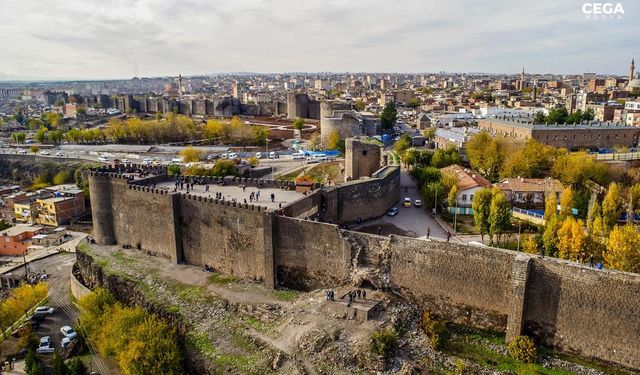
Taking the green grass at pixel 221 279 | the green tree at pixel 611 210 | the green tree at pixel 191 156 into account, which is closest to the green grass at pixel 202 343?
the green grass at pixel 221 279

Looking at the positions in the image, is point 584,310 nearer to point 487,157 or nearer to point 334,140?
point 487,157

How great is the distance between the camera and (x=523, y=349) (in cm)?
1678

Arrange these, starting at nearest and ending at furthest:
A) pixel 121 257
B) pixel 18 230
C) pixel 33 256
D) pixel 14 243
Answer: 1. pixel 121 257
2. pixel 33 256
3. pixel 14 243
4. pixel 18 230

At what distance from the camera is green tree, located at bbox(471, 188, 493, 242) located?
26844 mm

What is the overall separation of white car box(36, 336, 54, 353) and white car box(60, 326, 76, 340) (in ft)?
2.45

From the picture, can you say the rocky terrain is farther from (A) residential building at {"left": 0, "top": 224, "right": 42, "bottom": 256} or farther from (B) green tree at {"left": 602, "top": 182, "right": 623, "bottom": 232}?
(A) residential building at {"left": 0, "top": 224, "right": 42, "bottom": 256}

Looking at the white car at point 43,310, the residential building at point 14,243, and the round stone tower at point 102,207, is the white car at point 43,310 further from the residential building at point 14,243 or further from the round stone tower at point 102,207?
the residential building at point 14,243

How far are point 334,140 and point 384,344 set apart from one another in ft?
126

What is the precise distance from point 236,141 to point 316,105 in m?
26.1

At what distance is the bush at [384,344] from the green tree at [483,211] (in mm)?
11901

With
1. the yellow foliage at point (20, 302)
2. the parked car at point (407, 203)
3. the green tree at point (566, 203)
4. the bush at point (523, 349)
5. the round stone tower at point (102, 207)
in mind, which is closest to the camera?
the bush at point (523, 349)

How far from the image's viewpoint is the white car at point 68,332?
23938mm

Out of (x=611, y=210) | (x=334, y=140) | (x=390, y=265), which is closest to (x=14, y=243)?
(x=334, y=140)

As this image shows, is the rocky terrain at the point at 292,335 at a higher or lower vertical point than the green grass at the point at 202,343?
higher
